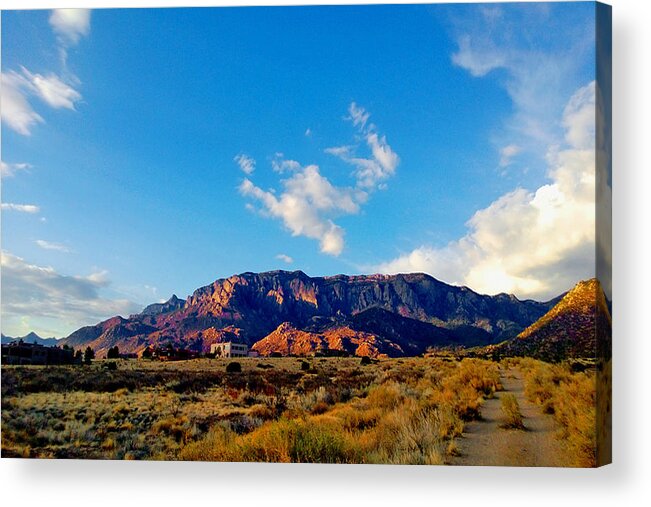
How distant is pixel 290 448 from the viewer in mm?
10539

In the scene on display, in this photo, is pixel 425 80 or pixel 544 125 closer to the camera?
pixel 544 125

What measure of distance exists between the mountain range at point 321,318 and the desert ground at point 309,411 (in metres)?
0.37

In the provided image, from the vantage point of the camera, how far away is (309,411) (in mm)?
10961

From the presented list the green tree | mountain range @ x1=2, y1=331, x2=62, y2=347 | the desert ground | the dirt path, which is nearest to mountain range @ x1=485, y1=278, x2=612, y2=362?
the desert ground

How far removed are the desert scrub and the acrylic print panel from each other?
4 cm

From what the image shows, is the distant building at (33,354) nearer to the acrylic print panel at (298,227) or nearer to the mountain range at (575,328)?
the acrylic print panel at (298,227)

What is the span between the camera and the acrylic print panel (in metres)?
10.5

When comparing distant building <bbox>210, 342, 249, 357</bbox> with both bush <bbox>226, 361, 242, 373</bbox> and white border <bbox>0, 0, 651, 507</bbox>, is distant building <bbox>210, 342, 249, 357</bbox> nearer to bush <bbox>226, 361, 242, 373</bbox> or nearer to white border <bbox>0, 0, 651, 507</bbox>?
bush <bbox>226, 361, 242, 373</bbox>

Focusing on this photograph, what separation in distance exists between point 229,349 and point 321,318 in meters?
1.82

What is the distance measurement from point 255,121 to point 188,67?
5.16 ft

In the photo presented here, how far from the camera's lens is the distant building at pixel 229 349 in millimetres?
12219

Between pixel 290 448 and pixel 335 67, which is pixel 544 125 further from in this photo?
pixel 290 448

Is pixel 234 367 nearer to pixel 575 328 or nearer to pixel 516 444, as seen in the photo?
pixel 516 444

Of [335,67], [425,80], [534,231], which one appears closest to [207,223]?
[335,67]
